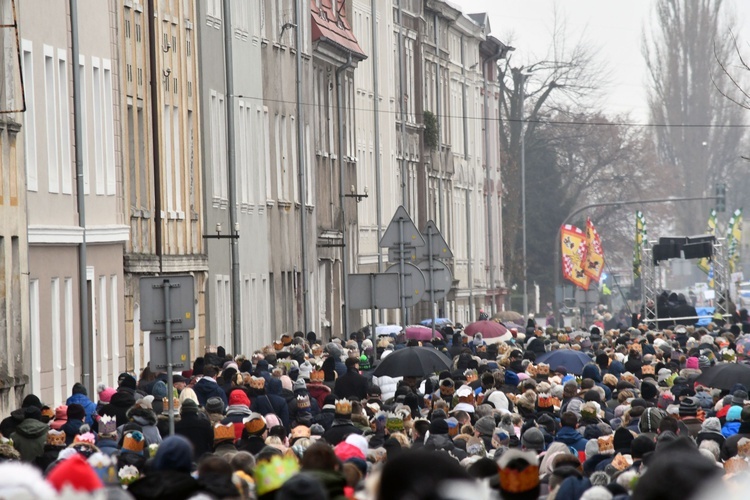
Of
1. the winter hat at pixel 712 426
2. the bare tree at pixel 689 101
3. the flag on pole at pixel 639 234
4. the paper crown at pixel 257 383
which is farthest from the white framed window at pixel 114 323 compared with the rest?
the bare tree at pixel 689 101

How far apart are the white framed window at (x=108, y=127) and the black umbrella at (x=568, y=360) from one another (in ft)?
28.0

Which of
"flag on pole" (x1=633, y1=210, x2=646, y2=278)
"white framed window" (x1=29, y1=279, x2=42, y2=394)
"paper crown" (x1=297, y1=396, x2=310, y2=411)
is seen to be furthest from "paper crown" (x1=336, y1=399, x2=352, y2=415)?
"flag on pole" (x1=633, y1=210, x2=646, y2=278)

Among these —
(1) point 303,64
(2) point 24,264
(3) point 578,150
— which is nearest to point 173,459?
(2) point 24,264

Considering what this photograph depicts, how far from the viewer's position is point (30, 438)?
17.2 metres

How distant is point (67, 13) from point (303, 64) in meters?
21.4

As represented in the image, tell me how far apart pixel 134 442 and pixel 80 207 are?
14645 millimetres

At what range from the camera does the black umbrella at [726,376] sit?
22.6 meters

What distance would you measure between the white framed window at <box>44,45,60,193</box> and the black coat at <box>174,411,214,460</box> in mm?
11956

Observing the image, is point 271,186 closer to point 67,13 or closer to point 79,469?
point 67,13

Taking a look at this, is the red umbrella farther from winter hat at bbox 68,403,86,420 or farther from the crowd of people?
winter hat at bbox 68,403,86,420

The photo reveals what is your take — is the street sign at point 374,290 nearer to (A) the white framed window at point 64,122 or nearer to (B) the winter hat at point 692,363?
(A) the white framed window at point 64,122

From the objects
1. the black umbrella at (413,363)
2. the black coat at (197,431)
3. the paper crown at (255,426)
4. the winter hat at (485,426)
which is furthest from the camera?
the black umbrella at (413,363)

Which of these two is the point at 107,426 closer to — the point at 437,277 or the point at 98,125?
the point at 437,277

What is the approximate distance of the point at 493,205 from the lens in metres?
91.3
